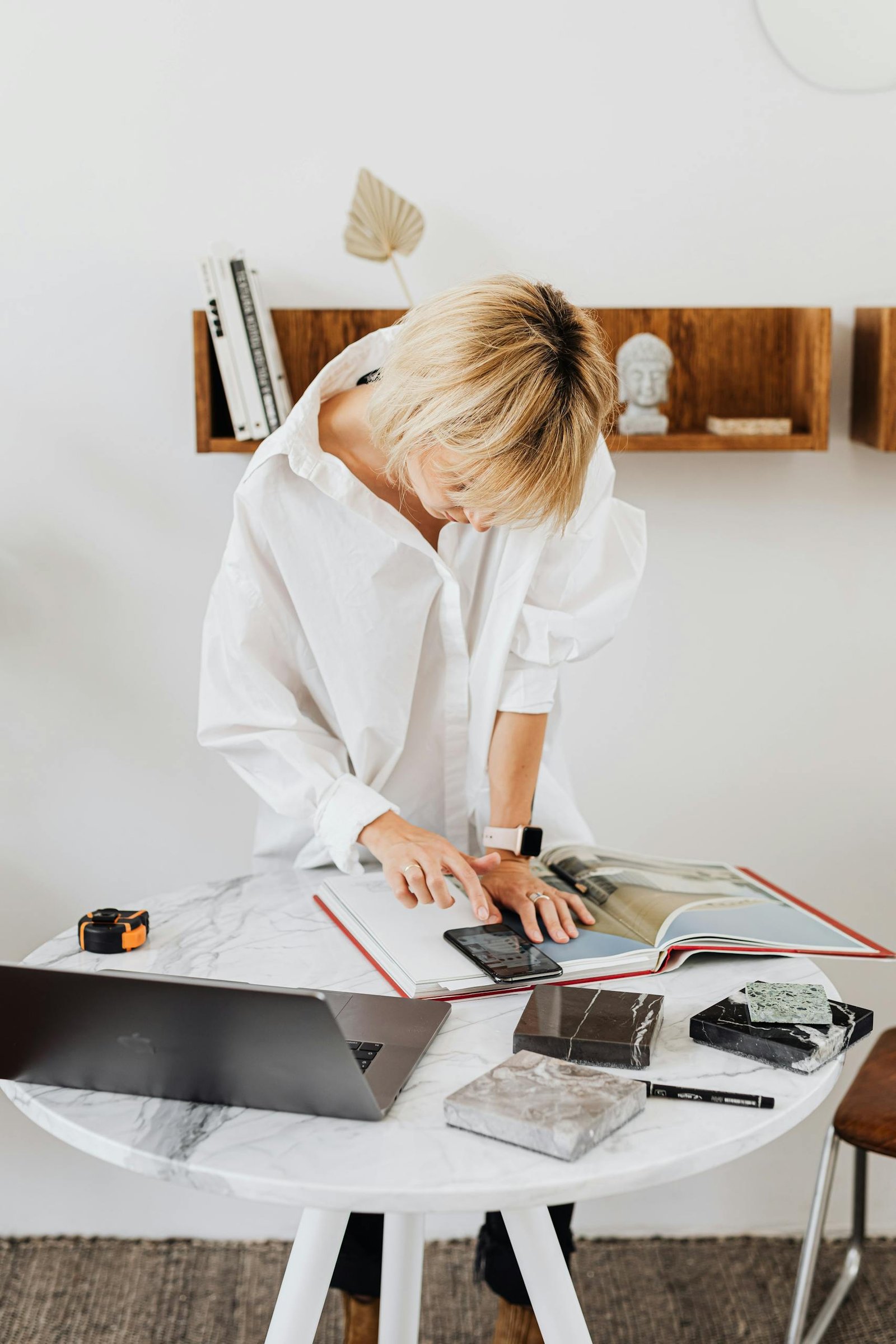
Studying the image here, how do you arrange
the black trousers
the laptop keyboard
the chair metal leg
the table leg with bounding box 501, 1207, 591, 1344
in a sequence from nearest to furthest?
the laptop keyboard, the table leg with bounding box 501, 1207, 591, 1344, the black trousers, the chair metal leg

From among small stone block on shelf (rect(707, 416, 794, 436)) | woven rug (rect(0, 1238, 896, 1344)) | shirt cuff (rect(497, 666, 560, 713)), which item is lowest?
woven rug (rect(0, 1238, 896, 1344))

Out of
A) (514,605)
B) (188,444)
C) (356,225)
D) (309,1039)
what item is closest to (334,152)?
(356,225)

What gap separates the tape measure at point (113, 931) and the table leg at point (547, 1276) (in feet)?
1.41

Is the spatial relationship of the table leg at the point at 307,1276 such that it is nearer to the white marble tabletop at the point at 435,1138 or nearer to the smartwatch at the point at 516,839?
the white marble tabletop at the point at 435,1138

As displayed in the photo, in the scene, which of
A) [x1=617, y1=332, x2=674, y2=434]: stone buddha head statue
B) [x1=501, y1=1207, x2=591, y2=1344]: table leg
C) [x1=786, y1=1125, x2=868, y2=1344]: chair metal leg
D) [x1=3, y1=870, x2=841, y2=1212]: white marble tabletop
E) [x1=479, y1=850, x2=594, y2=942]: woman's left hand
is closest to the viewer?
[x1=3, y1=870, x2=841, y2=1212]: white marble tabletop

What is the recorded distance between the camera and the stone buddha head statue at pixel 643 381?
1679 millimetres

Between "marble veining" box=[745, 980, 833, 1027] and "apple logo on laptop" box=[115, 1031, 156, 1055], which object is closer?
"apple logo on laptop" box=[115, 1031, 156, 1055]

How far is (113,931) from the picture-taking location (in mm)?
1115

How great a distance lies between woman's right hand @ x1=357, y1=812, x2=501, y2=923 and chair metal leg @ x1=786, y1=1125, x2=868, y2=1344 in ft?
2.35

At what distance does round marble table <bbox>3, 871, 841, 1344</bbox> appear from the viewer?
2.51 ft

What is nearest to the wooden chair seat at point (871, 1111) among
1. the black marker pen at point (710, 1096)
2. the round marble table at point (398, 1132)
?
the round marble table at point (398, 1132)

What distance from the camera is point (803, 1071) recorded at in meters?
0.91

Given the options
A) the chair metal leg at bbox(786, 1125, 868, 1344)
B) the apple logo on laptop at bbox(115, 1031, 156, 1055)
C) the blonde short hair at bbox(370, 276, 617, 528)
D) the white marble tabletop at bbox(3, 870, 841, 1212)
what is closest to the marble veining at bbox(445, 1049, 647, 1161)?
the white marble tabletop at bbox(3, 870, 841, 1212)

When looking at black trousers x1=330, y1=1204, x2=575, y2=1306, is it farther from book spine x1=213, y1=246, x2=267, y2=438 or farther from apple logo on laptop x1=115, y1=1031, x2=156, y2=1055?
book spine x1=213, y1=246, x2=267, y2=438
